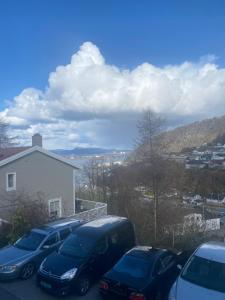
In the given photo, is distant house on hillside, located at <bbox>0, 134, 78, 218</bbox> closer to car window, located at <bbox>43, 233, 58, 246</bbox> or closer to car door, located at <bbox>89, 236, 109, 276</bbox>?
car window, located at <bbox>43, 233, 58, 246</bbox>

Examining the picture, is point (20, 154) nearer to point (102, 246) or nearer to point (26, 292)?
point (102, 246)

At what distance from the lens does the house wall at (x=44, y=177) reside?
19828 millimetres

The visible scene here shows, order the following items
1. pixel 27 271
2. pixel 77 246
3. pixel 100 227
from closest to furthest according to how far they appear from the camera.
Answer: pixel 77 246
pixel 27 271
pixel 100 227

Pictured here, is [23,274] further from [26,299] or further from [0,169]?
[0,169]

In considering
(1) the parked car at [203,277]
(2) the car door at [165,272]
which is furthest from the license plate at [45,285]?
(1) the parked car at [203,277]

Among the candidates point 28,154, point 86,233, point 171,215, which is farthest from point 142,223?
point 86,233

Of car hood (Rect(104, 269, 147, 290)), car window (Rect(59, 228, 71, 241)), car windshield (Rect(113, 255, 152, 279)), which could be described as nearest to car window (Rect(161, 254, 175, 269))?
car windshield (Rect(113, 255, 152, 279))

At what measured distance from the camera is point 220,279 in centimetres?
756

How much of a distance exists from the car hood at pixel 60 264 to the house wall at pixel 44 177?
1004 cm

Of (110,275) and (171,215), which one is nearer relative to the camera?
(110,275)

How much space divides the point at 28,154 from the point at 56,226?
8.67m

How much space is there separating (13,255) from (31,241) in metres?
0.95

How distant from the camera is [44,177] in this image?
21.6 meters

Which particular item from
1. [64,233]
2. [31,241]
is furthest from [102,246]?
[31,241]
